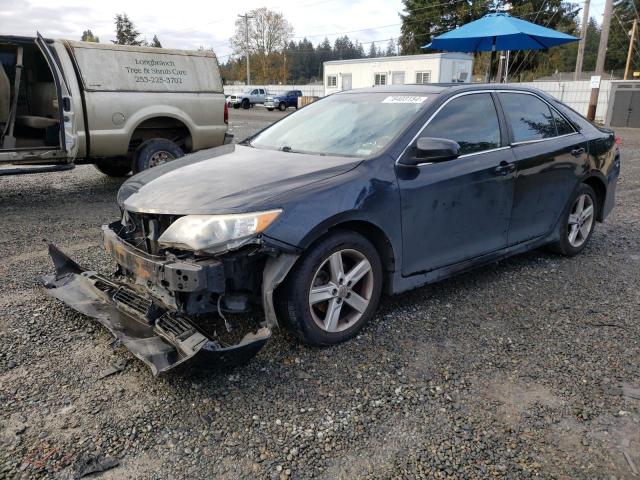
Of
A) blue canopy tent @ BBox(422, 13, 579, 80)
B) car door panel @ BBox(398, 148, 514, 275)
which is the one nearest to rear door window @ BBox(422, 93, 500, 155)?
car door panel @ BBox(398, 148, 514, 275)

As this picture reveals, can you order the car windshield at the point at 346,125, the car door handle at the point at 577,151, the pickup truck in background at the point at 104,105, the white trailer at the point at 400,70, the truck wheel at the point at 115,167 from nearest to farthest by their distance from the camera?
the car windshield at the point at 346,125 → the car door handle at the point at 577,151 → the pickup truck in background at the point at 104,105 → the truck wheel at the point at 115,167 → the white trailer at the point at 400,70

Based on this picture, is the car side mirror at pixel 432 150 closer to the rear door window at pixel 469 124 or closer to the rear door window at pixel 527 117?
the rear door window at pixel 469 124

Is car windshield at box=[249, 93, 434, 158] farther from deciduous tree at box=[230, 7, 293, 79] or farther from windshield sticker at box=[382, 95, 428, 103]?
deciduous tree at box=[230, 7, 293, 79]

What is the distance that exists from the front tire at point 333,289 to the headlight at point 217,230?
36cm

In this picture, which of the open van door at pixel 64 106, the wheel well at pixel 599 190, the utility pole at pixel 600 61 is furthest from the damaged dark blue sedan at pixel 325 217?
the utility pole at pixel 600 61

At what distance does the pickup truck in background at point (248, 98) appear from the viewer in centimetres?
3912

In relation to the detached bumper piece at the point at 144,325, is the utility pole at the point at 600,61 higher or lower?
higher

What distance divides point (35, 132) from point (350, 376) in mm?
7153

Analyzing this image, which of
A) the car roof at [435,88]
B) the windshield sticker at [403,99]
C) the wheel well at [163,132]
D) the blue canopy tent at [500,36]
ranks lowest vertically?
the wheel well at [163,132]

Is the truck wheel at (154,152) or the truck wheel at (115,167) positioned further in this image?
the truck wheel at (115,167)

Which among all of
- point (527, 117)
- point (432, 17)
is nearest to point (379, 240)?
point (527, 117)

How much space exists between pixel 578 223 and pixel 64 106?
6.39 m

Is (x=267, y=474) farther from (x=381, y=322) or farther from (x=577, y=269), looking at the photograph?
(x=577, y=269)

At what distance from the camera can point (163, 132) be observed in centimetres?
809
